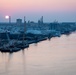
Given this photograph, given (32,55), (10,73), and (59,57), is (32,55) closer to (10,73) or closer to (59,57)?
(59,57)

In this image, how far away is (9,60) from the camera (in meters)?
7.78

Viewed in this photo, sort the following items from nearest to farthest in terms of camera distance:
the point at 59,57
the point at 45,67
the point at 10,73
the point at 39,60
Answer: the point at 10,73 < the point at 45,67 < the point at 39,60 < the point at 59,57

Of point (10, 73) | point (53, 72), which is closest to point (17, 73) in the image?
point (10, 73)

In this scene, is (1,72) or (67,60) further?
(67,60)

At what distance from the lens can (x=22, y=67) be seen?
22.8ft

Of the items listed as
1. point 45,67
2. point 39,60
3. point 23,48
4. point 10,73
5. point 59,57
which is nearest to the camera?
point 10,73

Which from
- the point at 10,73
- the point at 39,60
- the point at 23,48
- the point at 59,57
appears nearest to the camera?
the point at 10,73

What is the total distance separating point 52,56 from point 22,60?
88 centimetres

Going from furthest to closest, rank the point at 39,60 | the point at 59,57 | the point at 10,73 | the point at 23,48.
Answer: the point at 23,48 → the point at 59,57 → the point at 39,60 → the point at 10,73

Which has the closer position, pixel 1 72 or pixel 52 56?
pixel 1 72

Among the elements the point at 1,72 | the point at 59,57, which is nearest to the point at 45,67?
the point at 1,72

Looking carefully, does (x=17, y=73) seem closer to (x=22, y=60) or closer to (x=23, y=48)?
(x=22, y=60)

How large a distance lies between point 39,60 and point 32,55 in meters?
0.94

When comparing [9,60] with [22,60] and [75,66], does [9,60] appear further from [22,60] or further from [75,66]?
[75,66]
